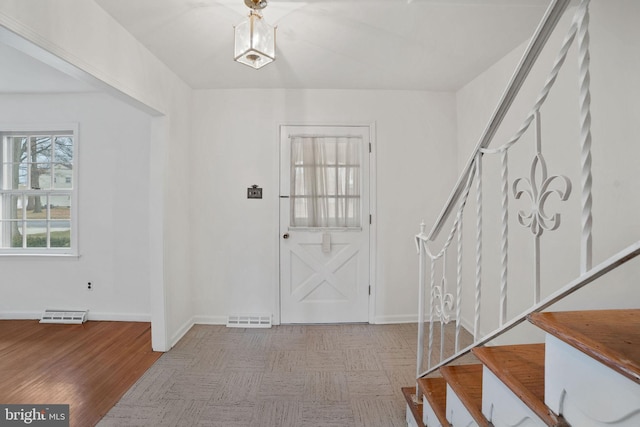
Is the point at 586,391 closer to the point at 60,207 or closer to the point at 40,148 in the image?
the point at 60,207

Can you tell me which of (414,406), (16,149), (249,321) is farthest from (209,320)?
(16,149)

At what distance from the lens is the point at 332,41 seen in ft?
7.70

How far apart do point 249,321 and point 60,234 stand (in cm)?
241

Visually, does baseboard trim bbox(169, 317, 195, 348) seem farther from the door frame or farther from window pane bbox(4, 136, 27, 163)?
window pane bbox(4, 136, 27, 163)

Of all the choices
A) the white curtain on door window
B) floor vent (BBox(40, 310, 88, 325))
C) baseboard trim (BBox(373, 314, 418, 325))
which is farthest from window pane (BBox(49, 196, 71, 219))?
baseboard trim (BBox(373, 314, 418, 325))

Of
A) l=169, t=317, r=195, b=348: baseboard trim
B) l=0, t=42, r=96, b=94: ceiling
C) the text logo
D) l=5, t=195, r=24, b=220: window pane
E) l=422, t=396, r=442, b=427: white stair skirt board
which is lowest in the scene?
→ the text logo

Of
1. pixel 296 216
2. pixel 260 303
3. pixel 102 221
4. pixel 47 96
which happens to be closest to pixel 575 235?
pixel 296 216

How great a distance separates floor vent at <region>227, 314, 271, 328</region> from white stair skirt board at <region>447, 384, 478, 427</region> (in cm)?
226

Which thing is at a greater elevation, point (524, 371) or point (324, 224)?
point (324, 224)

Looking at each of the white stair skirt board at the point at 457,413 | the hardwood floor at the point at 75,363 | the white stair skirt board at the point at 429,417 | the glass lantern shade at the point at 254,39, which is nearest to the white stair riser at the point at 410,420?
the white stair skirt board at the point at 429,417

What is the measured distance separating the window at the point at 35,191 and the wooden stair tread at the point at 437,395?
3915 millimetres

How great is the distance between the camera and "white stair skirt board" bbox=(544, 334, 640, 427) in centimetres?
65

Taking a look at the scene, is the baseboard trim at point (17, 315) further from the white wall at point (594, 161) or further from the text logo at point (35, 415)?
the white wall at point (594, 161)

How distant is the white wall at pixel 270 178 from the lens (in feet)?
11.0
